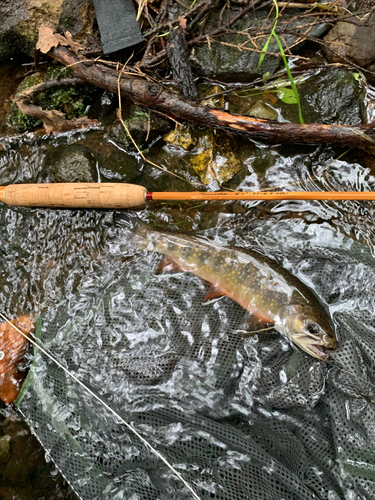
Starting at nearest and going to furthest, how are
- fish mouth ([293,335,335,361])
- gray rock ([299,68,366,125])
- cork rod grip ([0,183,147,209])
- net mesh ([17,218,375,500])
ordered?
1. net mesh ([17,218,375,500])
2. fish mouth ([293,335,335,361])
3. cork rod grip ([0,183,147,209])
4. gray rock ([299,68,366,125])

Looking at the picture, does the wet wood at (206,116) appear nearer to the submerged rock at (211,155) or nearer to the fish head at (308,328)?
the submerged rock at (211,155)

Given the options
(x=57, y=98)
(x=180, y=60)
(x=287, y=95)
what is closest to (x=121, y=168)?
(x=57, y=98)

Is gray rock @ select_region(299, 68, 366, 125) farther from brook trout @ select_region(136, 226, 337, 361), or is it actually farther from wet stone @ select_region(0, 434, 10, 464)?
wet stone @ select_region(0, 434, 10, 464)

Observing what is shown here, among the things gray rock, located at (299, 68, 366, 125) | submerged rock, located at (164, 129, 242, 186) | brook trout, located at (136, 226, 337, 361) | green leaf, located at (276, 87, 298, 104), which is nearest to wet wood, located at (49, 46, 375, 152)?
submerged rock, located at (164, 129, 242, 186)

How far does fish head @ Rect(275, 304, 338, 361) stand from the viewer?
267 cm

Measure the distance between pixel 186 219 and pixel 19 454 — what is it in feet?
8.29

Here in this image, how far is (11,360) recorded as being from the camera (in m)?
3.31

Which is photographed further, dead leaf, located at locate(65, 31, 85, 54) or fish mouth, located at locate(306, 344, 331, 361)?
dead leaf, located at locate(65, 31, 85, 54)

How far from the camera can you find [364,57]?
3545 mm

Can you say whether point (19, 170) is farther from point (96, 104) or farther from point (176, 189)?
point (176, 189)

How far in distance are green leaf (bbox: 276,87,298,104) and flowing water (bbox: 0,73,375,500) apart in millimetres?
474

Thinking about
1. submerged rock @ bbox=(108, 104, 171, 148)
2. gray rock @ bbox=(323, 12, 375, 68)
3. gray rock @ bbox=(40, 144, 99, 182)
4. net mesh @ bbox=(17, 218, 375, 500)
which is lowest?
net mesh @ bbox=(17, 218, 375, 500)

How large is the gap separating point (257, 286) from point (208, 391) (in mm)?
864

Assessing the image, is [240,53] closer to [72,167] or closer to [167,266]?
[72,167]
